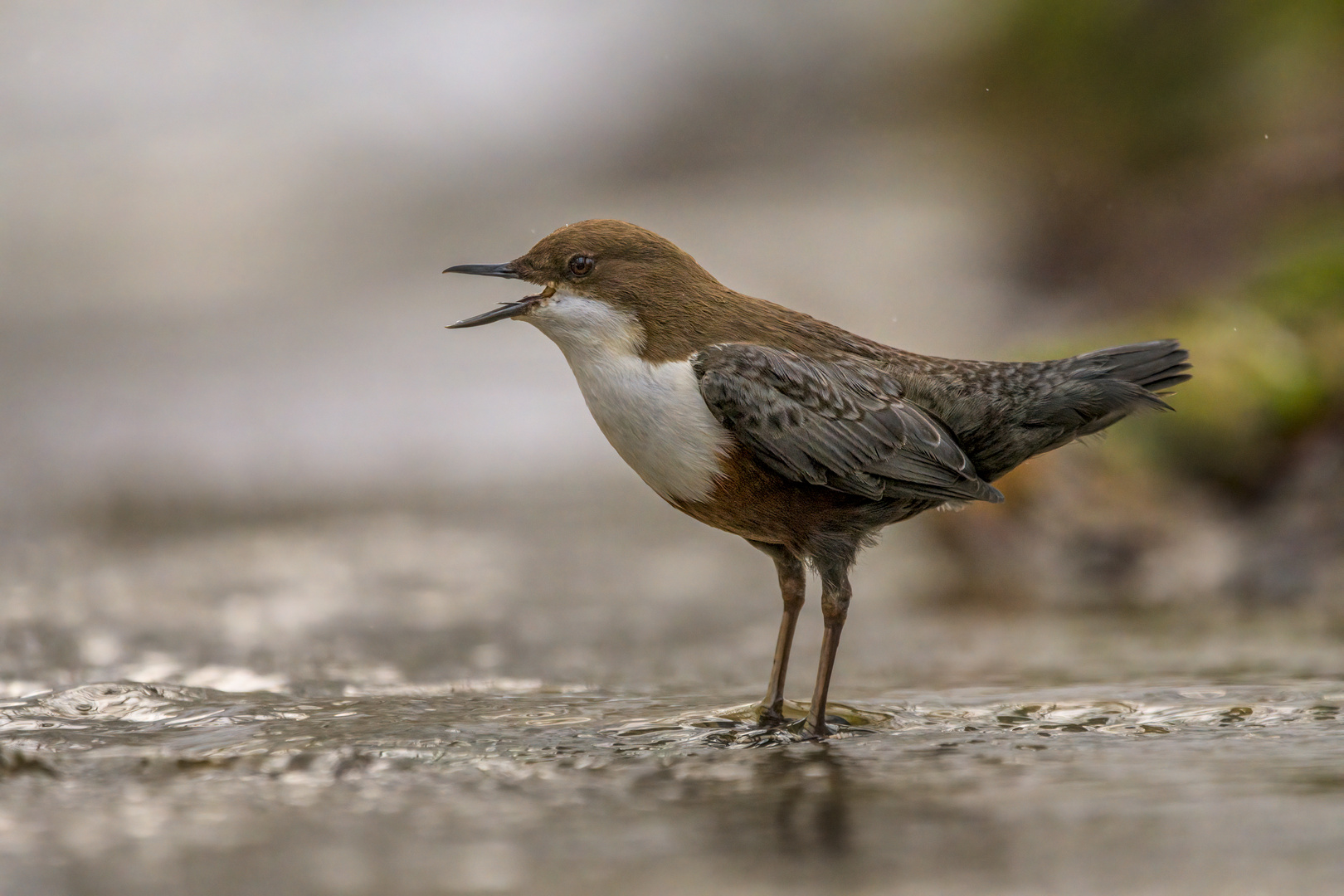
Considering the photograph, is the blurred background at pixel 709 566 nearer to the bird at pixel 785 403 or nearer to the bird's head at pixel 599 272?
the bird at pixel 785 403

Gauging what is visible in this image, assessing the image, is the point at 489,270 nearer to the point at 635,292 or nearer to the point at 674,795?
the point at 635,292

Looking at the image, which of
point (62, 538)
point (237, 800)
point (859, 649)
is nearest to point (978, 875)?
point (237, 800)

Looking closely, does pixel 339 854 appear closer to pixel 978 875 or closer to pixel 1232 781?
pixel 978 875

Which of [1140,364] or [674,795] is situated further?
[1140,364]

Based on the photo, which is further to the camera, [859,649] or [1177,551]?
[1177,551]

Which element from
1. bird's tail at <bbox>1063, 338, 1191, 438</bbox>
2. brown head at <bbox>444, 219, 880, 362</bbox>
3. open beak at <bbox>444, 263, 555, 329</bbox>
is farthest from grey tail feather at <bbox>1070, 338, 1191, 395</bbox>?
open beak at <bbox>444, 263, 555, 329</bbox>

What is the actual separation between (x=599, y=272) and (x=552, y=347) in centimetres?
Result: 1260

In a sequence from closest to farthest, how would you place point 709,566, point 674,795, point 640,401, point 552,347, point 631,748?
point 674,795 < point 631,748 < point 640,401 < point 709,566 < point 552,347

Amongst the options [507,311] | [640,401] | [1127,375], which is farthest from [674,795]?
[1127,375]

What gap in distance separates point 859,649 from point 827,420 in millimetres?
1884

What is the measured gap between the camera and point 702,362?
3.55 m

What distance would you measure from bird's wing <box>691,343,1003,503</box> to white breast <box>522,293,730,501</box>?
0.06m

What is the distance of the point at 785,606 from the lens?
378 centimetres

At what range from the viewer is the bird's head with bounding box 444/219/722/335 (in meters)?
3.65
